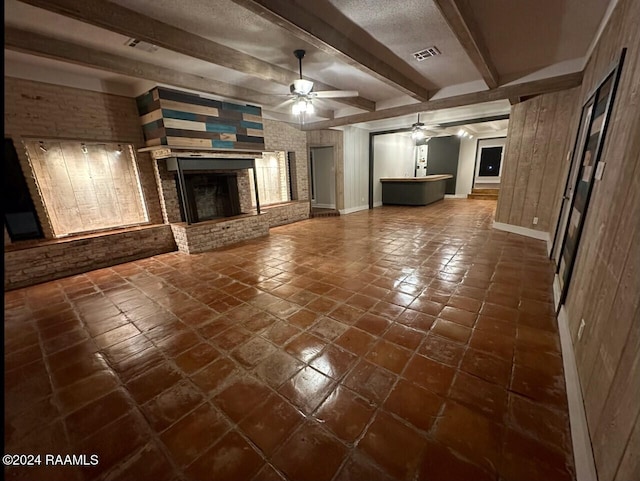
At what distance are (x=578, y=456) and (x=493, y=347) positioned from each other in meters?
0.81

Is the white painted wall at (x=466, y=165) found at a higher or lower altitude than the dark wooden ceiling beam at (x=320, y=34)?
lower

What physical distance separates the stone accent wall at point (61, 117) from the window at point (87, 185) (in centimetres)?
12

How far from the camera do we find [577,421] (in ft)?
4.70

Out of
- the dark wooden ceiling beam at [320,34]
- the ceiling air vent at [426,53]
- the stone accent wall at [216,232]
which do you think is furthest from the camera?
the stone accent wall at [216,232]

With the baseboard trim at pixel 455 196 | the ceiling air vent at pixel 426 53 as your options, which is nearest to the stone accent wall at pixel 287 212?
the ceiling air vent at pixel 426 53

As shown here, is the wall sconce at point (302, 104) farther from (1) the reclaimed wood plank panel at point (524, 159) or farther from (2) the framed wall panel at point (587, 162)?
(1) the reclaimed wood plank panel at point (524, 159)

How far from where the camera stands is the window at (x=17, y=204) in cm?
349

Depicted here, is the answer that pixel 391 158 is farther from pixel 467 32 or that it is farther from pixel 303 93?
pixel 467 32

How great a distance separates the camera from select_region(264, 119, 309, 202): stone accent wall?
6.43m

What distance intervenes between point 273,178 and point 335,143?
2021mm

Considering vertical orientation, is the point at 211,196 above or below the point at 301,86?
below

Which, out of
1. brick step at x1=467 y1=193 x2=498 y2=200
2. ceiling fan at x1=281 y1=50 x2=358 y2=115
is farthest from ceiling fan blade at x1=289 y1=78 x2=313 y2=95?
brick step at x1=467 y1=193 x2=498 y2=200

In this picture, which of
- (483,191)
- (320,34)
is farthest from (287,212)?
(483,191)

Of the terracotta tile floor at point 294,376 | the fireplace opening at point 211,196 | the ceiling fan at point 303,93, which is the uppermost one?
the ceiling fan at point 303,93
